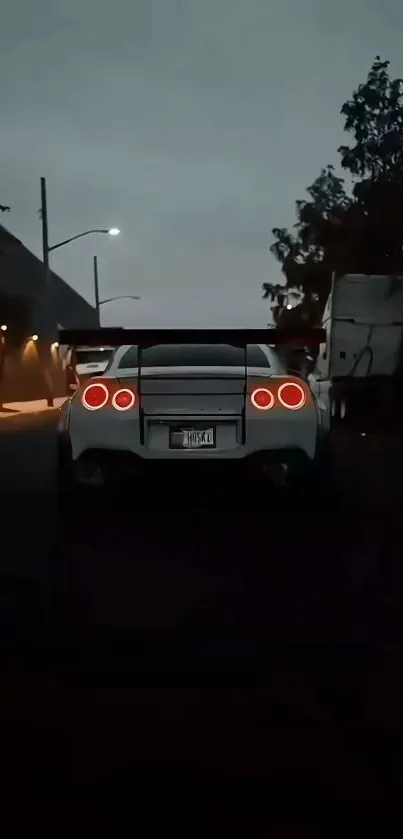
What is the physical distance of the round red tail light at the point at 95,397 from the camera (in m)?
9.70

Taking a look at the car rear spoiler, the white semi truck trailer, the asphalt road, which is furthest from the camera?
the white semi truck trailer

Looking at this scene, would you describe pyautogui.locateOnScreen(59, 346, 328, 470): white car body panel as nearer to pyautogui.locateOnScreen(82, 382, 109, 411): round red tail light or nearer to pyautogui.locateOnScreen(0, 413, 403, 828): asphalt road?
pyautogui.locateOnScreen(82, 382, 109, 411): round red tail light

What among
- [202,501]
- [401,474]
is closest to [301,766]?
[202,501]

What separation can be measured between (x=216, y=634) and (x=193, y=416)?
383 centimetres

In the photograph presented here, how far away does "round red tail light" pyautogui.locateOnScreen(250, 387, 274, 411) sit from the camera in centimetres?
955

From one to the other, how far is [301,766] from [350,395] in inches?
765

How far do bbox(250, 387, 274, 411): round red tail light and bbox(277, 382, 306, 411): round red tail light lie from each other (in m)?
0.09

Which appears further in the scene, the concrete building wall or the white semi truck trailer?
the concrete building wall

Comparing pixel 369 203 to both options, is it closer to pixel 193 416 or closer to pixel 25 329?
pixel 25 329

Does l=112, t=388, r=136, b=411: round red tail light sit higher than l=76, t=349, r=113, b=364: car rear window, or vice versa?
l=112, t=388, r=136, b=411: round red tail light

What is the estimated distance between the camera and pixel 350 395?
23.1m

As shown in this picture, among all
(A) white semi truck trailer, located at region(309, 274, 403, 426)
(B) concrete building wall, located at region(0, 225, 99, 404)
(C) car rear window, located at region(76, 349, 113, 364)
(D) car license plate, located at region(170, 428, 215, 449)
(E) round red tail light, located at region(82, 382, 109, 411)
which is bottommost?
(B) concrete building wall, located at region(0, 225, 99, 404)

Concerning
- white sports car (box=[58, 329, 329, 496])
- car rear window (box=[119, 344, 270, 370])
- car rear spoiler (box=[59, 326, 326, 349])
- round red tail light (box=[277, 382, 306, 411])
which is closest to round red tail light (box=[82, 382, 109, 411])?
white sports car (box=[58, 329, 329, 496])

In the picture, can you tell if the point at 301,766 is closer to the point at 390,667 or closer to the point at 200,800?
the point at 200,800
